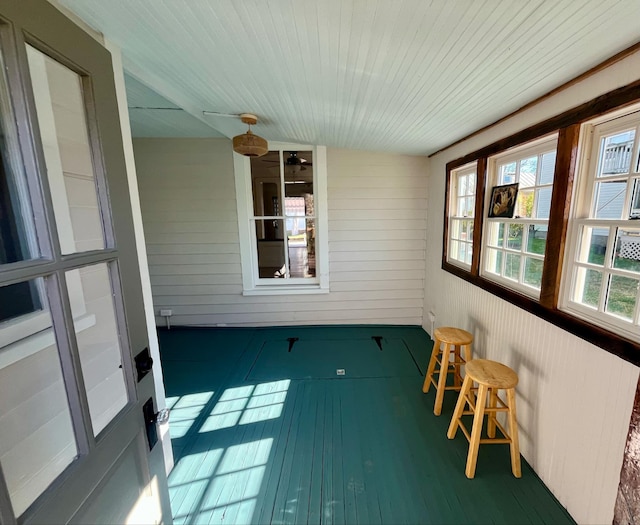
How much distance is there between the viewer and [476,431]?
5.59 ft

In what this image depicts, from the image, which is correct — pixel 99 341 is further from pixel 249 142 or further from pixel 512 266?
pixel 512 266

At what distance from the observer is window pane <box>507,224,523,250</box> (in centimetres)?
199

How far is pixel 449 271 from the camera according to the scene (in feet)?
A: 9.87

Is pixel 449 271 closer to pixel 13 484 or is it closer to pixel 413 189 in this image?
pixel 413 189

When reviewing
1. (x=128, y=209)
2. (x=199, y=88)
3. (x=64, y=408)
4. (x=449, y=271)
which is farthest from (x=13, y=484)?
(x=449, y=271)

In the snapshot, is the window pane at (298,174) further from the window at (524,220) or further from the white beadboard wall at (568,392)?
the window at (524,220)

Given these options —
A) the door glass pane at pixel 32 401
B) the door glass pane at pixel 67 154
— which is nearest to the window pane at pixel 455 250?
the door glass pane at pixel 67 154

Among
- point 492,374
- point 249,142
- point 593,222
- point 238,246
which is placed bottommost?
point 492,374

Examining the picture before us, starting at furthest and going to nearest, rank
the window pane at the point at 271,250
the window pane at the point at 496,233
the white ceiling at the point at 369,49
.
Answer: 1. the window pane at the point at 271,250
2. the window pane at the point at 496,233
3. the white ceiling at the point at 369,49

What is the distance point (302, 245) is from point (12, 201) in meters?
3.49

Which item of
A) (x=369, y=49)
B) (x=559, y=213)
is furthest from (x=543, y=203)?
(x=369, y=49)

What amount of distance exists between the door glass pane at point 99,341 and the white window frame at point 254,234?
9.39ft

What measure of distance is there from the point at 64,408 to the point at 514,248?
8.38 feet

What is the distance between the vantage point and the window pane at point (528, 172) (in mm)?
1841
